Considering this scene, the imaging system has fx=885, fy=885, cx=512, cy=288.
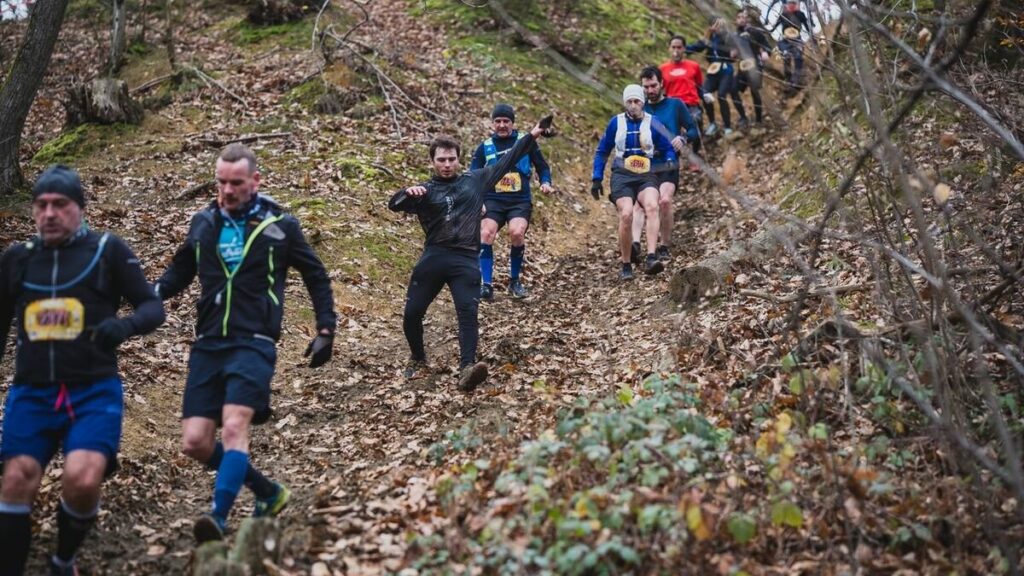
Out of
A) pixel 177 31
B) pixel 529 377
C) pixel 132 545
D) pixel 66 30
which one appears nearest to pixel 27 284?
pixel 132 545

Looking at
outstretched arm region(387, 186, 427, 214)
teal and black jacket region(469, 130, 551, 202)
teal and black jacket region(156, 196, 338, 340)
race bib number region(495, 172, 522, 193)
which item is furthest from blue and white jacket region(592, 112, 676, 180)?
teal and black jacket region(156, 196, 338, 340)

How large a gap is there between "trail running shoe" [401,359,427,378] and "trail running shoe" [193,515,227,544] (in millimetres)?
→ 3494

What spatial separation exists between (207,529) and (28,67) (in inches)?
322

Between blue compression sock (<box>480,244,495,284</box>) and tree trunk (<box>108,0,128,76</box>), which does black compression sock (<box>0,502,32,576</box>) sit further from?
tree trunk (<box>108,0,128,76</box>)

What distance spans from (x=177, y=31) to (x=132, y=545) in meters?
17.4

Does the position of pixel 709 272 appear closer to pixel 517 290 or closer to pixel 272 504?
pixel 517 290

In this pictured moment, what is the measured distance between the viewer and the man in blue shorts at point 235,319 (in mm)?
4859

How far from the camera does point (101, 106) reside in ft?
47.2

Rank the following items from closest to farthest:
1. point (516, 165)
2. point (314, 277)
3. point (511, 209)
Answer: point (314, 277), point (516, 165), point (511, 209)

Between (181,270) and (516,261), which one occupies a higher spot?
(181,270)

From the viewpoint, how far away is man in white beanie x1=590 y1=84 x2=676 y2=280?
10500mm

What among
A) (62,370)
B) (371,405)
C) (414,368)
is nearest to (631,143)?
(414,368)

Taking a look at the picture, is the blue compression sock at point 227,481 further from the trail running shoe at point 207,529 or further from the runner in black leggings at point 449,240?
the runner in black leggings at point 449,240

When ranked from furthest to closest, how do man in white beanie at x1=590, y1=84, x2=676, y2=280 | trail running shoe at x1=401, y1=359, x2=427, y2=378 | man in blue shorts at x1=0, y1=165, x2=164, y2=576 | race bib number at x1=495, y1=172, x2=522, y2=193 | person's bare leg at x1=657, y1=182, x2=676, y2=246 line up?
person's bare leg at x1=657, y1=182, x2=676, y2=246
man in white beanie at x1=590, y1=84, x2=676, y2=280
race bib number at x1=495, y1=172, x2=522, y2=193
trail running shoe at x1=401, y1=359, x2=427, y2=378
man in blue shorts at x1=0, y1=165, x2=164, y2=576
